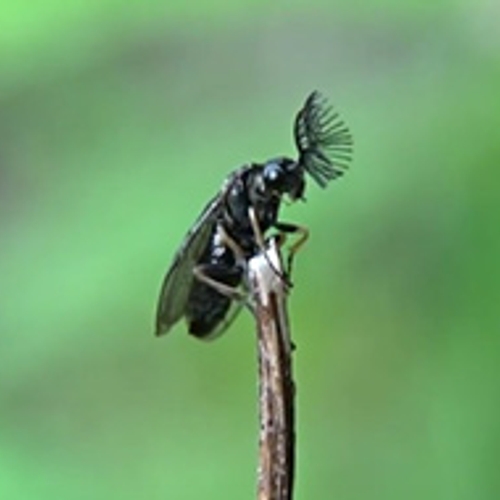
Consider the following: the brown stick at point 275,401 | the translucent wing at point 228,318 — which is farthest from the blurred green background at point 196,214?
the brown stick at point 275,401

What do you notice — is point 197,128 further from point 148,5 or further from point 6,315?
point 6,315

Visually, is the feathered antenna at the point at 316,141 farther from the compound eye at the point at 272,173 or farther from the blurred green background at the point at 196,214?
the blurred green background at the point at 196,214

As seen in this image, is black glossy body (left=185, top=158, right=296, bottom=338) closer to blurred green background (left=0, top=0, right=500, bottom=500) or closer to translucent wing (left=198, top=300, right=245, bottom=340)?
translucent wing (left=198, top=300, right=245, bottom=340)

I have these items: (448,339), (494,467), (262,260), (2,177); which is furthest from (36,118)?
(262,260)

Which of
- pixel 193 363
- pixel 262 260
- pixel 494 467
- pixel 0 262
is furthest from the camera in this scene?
pixel 0 262

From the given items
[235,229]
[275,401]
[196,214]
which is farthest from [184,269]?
[196,214]

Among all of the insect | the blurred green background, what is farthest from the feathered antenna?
the blurred green background

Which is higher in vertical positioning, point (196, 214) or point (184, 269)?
point (196, 214)

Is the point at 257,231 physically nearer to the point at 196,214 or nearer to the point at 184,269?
the point at 184,269
